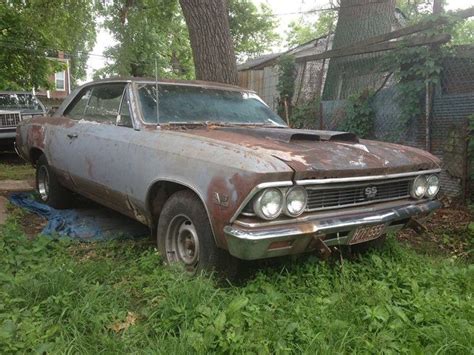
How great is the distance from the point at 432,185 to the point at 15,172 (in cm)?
735

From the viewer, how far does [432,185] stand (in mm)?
3543

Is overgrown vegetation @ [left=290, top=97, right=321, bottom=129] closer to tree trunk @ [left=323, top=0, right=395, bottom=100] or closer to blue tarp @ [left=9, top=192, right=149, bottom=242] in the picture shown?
tree trunk @ [left=323, top=0, right=395, bottom=100]

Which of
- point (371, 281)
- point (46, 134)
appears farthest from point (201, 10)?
point (371, 281)

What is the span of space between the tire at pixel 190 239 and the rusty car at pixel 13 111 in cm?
773

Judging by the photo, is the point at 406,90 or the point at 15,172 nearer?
the point at 406,90

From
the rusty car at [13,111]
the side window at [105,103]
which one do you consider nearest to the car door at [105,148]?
the side window at [105,103]

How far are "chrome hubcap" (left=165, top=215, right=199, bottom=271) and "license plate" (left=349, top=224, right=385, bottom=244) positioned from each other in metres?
1.10

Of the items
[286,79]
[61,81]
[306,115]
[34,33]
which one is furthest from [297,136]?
[61,81]

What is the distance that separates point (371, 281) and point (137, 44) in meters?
17.1

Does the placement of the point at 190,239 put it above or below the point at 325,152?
below

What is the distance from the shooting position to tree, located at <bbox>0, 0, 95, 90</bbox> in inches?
531

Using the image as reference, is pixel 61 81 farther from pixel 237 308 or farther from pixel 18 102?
pixel 237 308

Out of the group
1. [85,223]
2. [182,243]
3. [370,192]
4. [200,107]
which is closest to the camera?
[370,192]

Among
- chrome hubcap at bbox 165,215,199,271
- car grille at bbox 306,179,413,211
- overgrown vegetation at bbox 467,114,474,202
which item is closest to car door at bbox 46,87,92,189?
chrome hubcap at bbox 165,215,199,271
